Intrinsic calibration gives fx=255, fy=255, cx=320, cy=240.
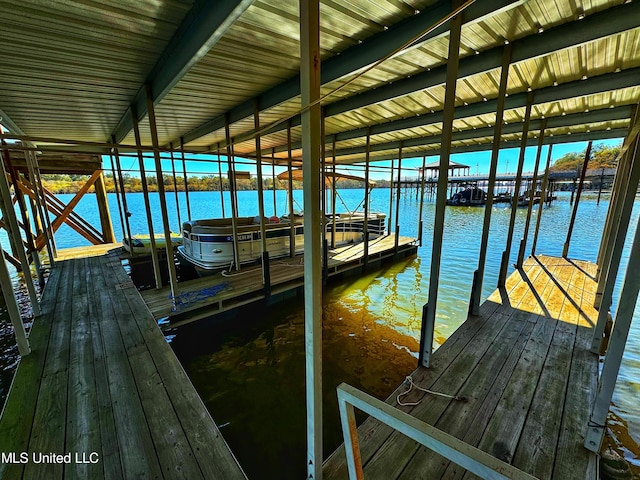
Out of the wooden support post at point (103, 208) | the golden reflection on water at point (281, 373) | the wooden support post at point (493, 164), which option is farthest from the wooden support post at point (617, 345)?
the wooden support post at point (103, 208)

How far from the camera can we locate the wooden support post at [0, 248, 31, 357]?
2398mm

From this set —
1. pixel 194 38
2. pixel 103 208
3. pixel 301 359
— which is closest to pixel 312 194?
pixel 194 38

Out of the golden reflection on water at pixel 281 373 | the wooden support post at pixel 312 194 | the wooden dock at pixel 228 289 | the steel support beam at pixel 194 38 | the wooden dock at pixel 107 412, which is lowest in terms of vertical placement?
the golden reflection on water at pixel 281 373

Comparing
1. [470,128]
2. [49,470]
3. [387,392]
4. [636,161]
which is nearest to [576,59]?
[636,161]

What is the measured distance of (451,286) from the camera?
642 cm

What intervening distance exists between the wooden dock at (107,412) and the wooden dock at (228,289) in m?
0.90

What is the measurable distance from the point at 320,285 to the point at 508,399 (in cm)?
213

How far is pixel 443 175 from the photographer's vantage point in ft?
8.04

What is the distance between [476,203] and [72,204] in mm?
32359

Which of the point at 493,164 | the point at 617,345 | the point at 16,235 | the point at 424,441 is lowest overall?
the point at 617,345

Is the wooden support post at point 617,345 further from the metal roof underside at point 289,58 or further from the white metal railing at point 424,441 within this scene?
the metal roof underside at point 289,58

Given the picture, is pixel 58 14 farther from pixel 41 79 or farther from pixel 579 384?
pixel 579 384

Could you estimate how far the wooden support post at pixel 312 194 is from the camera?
1.23 meters

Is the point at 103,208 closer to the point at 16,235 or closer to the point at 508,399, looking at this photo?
the point at 16,235
